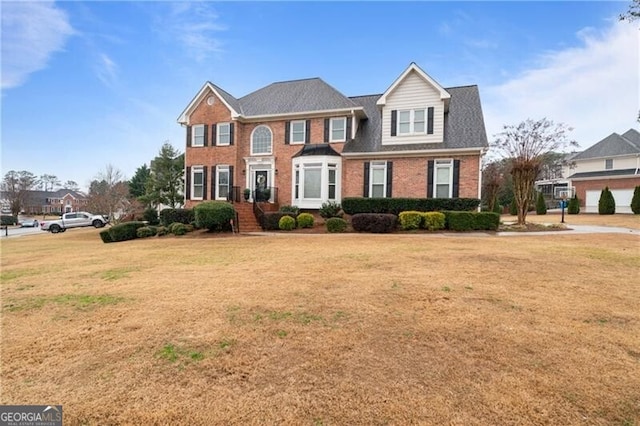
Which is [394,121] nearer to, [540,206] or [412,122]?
[412,122]

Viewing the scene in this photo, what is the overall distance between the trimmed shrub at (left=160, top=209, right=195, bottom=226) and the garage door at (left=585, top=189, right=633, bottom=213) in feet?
122

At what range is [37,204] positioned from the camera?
77.7 meters

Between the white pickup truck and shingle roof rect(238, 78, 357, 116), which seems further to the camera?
the white pickup truck

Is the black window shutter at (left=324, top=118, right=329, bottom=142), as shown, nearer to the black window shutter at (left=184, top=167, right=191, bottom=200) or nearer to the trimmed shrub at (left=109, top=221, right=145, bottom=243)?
the black window shutter at (left=184, top=167, right=191, bottom=200)

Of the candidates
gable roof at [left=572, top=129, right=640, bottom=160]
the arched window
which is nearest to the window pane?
the arched window

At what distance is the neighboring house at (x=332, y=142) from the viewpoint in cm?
1689

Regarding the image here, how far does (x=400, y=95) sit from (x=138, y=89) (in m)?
15.8

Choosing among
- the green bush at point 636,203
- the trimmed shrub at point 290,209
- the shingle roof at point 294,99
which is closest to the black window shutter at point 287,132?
the shingle roof at point 294,99

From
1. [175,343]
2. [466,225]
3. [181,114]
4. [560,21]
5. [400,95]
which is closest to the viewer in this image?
[175,343]

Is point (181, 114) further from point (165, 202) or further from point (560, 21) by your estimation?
point (560, 21)

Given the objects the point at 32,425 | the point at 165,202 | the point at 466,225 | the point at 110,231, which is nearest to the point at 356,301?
the point at 32,425

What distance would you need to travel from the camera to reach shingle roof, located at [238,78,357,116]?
752 inches

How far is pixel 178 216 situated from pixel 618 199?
38.6m

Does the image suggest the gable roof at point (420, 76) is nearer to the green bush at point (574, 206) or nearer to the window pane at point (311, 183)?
the window pane at point (311, 183)
